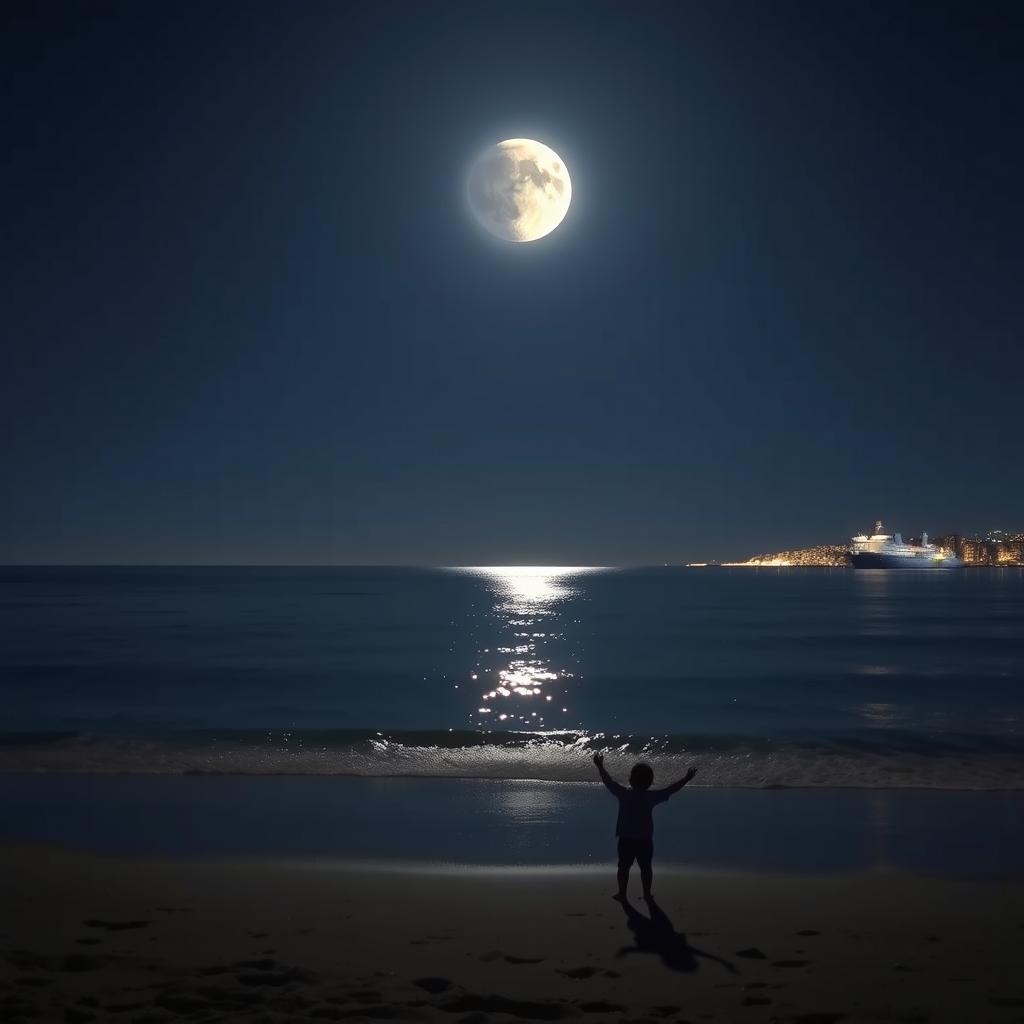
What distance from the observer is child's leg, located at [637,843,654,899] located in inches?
363

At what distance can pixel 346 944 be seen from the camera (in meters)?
8.16

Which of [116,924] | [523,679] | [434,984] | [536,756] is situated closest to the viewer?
[434,984]

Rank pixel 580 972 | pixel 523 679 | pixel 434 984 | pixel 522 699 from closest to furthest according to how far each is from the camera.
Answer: pixel 434 984 → pixel 580 972 → pixel 522 699 → pixel 523 679

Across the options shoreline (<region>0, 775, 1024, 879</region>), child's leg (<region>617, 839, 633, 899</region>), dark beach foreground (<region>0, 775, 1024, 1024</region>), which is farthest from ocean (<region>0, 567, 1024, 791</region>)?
child's leg (<region>617, 839, 633, 899</region>)

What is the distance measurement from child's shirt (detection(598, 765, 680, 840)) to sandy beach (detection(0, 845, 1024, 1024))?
2.58 ft

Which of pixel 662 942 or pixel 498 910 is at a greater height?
pixel 662 942

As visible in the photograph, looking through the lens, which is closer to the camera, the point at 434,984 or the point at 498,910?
the point at 434,984

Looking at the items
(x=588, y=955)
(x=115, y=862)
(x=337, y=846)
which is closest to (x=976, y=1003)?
(x=588, y=955)

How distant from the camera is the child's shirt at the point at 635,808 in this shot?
29.7ft

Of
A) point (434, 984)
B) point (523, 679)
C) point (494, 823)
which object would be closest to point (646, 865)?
point (434, 984)

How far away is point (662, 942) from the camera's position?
821cm

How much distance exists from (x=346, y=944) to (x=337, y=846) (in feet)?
12.7

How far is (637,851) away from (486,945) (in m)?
1.92

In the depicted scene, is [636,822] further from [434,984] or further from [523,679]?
[523,679]
